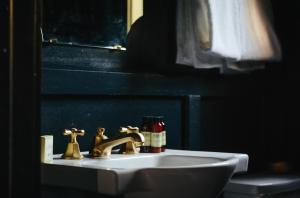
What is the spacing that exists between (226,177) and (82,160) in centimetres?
48

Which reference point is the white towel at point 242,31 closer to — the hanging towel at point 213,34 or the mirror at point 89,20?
the hanging towel at point 213,34

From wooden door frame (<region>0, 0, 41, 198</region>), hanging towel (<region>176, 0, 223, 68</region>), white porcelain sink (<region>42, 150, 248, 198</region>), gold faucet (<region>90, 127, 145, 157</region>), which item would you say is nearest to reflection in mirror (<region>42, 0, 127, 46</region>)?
hanging towel (<region>176, 0, 223, 68</region>)

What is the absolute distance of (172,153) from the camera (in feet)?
7.11

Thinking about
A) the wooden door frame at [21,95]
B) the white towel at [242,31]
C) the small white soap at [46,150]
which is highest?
the white towel at [242,31]

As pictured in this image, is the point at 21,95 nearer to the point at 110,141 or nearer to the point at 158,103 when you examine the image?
the point at 110,141

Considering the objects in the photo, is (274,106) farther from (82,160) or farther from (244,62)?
(82,160)

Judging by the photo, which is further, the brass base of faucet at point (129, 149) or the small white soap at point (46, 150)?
the brass base of faucet at point (129, 149)

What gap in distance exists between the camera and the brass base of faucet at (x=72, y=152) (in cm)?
193

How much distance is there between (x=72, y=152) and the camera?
193 cm

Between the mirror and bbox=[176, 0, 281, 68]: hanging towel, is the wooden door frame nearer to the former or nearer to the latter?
the mirror

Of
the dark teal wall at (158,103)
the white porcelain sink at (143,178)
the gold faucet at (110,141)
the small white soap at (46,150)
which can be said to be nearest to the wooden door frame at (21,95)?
the white porcelain sink at (143,178)

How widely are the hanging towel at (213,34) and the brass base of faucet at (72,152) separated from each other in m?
0.74

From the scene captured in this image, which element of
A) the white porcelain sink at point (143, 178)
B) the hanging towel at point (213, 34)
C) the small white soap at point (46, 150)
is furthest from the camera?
the hanging towel at point (213, 34)

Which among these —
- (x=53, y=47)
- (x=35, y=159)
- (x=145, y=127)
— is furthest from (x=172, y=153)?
(x=35, y=159)
